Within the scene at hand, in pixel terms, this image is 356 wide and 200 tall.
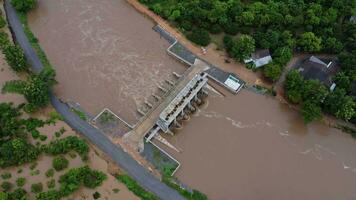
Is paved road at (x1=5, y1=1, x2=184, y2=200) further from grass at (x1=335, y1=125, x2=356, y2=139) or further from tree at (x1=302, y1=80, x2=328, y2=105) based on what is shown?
grass at (x1=335, y1=125, x2=356, y2=139)

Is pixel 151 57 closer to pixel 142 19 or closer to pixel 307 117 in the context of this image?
pixel 142 19

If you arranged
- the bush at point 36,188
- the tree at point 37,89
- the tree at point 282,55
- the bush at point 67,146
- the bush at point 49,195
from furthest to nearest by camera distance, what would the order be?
the tree at point 282,55
the tree at point 37,89
the bush at point 67,146
the bush at point 36,188
the bush at point 49,195

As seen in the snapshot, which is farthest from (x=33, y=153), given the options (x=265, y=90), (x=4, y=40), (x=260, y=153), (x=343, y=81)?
(x=343, y=81)

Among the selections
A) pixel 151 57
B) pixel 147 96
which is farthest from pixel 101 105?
pixel 151 57

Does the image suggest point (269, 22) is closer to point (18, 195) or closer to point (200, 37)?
point (200, 37)

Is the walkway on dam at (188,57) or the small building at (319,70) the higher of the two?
the small building at (319,70)

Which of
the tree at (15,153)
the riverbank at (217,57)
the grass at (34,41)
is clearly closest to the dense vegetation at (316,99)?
the riverbank at (217,57)

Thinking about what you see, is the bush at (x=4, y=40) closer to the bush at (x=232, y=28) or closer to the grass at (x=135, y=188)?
the grass at (x=135, y=188)
